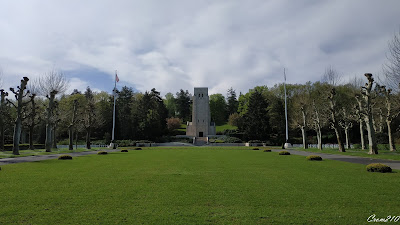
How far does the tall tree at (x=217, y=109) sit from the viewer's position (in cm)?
10344

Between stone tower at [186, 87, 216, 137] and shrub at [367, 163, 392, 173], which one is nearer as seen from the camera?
shrub at [367, 163, 392, 173]

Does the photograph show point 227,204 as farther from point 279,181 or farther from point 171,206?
point 279,181

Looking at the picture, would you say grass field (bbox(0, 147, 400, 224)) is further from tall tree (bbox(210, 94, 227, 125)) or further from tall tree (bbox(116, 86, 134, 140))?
tall tree (bbox(210, 94, 227, 125))

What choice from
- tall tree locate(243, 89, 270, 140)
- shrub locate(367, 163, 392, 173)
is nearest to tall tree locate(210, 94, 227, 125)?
tall tree locate(243, 89, 270, 140)

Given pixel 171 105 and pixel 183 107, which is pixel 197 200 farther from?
pixel 171 105

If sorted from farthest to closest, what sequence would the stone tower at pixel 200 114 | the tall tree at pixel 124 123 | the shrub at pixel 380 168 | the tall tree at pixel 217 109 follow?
the tall tree at pixel 217 109 < the stone tower at pixel 200 114 < the tall tree at pixel 124 123 < the shrub at pixel 380 168

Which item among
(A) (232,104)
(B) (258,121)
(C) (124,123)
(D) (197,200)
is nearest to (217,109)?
(A) (232,104)

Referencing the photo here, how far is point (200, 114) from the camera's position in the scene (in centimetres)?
7100

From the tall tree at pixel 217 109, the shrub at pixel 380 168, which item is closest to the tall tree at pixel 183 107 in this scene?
the tall tree at pixel 217 109

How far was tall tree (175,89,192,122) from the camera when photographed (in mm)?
106669

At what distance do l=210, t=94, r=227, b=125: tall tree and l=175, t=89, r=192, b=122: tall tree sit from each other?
10128mm

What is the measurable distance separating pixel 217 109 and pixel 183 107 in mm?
14225

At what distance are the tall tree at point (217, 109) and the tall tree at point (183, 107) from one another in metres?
10.1

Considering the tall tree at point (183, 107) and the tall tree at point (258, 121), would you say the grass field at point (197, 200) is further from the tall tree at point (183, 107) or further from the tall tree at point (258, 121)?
the tall tree at point (183, 107)
